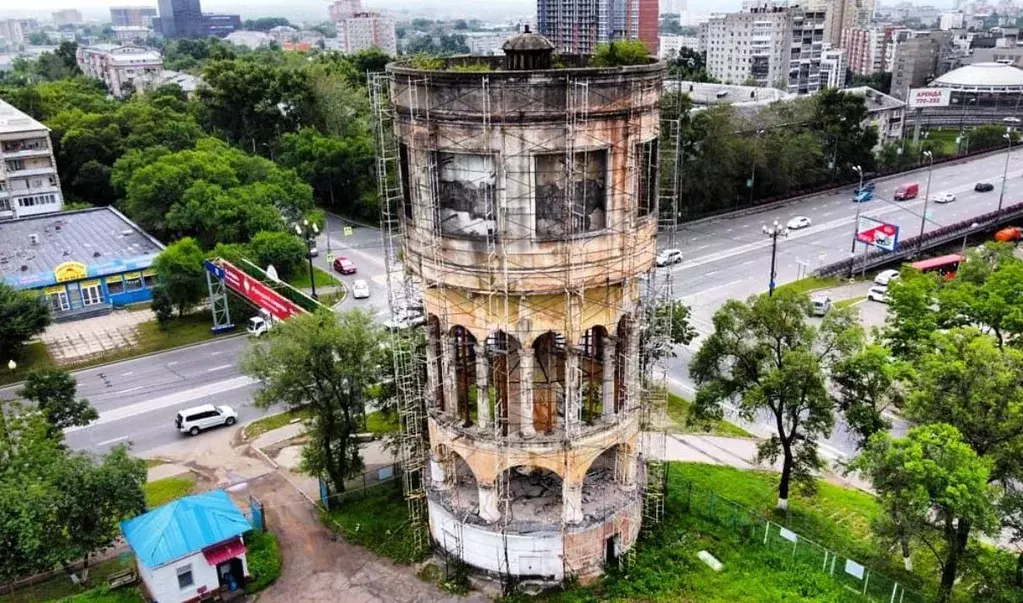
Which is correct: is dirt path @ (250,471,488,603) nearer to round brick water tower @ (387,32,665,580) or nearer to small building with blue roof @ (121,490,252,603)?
small building with blue roof @ (121,490,252,603)

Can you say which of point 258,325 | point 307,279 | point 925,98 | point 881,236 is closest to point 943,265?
point 881,236

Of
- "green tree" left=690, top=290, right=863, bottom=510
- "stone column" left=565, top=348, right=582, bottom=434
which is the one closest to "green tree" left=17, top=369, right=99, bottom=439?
"stone column" left=565, top=348, right=582, bottom=434

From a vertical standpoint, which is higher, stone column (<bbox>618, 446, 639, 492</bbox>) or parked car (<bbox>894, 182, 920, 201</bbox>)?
stone column (<bbox>618, 446, 639, 492</bbox>)

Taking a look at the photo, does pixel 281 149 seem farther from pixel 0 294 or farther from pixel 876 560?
pixel 876 560

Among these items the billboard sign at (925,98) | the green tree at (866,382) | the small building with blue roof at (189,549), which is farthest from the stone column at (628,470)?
the billboard sign at (925,98)

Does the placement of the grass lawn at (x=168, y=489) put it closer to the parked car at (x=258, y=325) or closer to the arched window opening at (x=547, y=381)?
the parked car at (x=258, y=325)

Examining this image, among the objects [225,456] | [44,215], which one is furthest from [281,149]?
[225,456]
